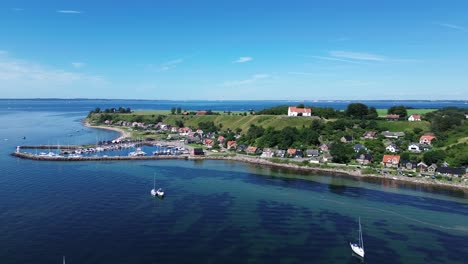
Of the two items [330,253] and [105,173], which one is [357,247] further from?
[105,173]

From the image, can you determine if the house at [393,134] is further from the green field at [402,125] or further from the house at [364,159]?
the house at [364,159]

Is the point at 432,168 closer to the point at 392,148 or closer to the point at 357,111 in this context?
the point at 392,148

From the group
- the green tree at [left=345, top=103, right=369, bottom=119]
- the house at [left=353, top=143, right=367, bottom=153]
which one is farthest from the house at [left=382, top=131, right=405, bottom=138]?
the green tree at [left=345, top=103, right=369, bottom=119]

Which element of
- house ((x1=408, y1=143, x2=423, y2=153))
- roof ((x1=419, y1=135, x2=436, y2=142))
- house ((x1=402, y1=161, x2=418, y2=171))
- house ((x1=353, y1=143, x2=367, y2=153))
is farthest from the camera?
roof ((x1=419, y1=135, x2=436, y2=142))

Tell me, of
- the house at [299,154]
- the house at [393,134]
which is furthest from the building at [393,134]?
the house at [299,154]

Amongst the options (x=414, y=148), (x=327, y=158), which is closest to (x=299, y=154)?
(x=327, y=158)

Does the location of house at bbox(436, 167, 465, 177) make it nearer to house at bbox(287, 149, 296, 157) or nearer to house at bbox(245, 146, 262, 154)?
house at bbox(287, 149, 296, 157)
